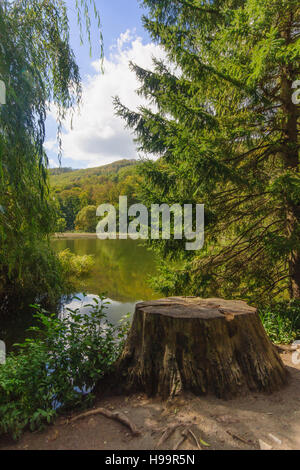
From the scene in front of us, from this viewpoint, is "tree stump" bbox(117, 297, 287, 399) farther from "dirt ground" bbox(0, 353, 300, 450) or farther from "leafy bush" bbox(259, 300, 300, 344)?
"leafy bush" bbox(259, 300, 300, 344)

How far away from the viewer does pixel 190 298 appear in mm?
3289

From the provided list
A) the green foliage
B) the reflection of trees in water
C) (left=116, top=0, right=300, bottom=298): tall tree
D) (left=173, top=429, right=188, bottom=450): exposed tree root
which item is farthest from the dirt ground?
the green foliage

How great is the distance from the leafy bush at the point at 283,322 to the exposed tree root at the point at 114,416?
252cm

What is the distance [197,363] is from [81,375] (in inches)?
47.0

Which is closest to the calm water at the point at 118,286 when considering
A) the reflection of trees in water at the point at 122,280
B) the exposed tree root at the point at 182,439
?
the reflection of trees in water at the point at 122,280

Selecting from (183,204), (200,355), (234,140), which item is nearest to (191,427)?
(200,355)

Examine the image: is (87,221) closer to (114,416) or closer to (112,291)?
(112,291)

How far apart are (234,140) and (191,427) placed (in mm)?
3833

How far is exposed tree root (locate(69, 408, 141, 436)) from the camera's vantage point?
1995mm

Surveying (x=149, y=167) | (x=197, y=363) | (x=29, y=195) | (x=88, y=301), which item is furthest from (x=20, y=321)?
(x=197, y=363)

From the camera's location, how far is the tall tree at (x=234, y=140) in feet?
12.5

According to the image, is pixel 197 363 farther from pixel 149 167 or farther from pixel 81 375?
pixel 149 167

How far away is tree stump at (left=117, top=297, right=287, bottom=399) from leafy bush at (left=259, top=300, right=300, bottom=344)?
117cm

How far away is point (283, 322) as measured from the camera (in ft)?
12.9
